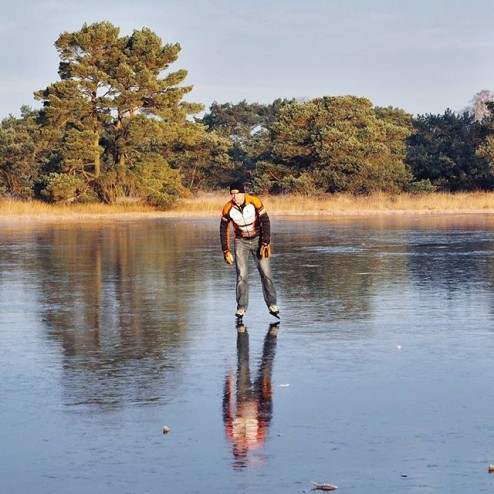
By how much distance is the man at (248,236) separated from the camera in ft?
44.8

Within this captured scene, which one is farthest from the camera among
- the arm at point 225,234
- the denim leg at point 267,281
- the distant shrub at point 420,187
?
the distant shrub at point 420,187

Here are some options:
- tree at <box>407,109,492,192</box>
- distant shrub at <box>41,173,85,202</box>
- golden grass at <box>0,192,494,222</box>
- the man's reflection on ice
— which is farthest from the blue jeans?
tree at <box>407,109,492,192</box>

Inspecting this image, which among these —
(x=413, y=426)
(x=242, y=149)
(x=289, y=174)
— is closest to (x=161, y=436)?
(x=413, y=426)

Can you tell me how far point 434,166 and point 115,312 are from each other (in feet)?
191

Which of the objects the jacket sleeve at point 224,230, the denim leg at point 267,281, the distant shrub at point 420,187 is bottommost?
Answer: the denim leg at point 267,281

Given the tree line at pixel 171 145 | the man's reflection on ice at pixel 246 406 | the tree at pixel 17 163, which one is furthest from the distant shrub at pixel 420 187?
the man's reflection on ice at pixel 246 406

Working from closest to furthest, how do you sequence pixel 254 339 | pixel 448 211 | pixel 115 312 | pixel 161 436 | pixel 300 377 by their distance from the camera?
pixel 161 436, pixel 300 377, pixel 254 339, pixel 115 312, pixel 448 211

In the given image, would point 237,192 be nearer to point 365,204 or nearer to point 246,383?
point 246,383

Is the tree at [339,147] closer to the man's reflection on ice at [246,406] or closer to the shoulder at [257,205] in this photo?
the shoulder at [257,205]

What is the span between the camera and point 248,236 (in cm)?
1394

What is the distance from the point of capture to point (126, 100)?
188 ft

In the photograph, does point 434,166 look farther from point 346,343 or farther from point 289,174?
point 346,343

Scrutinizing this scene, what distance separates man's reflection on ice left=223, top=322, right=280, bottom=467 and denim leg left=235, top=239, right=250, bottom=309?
2.55 metres

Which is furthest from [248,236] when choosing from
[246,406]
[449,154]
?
[449,154]
